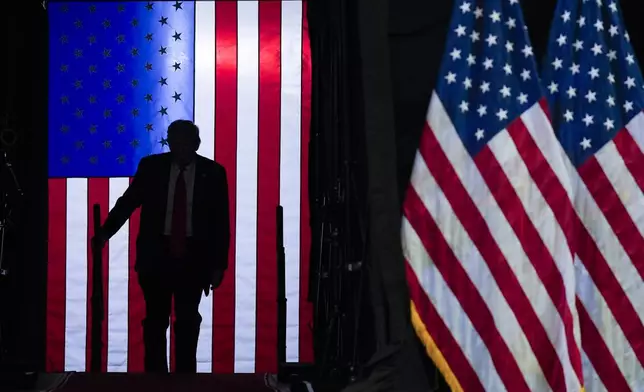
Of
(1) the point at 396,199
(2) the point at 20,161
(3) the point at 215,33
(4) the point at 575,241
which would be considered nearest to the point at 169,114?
(3) the point at 215,33

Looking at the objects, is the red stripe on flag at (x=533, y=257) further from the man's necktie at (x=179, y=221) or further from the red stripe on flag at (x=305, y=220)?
the red stripe on flag at (x=305, y=220)

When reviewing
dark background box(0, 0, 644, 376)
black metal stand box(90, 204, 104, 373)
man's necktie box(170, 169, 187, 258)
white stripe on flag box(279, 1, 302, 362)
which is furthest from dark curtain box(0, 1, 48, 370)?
white stripe on flag box(279, 1, 302, 362)

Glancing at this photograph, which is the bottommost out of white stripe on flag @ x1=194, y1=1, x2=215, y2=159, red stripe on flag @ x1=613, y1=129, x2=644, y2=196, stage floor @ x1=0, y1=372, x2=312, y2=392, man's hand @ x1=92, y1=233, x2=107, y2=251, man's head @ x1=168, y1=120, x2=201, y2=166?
stage floor @ x1=0, y1=372, x2=312, y2=392

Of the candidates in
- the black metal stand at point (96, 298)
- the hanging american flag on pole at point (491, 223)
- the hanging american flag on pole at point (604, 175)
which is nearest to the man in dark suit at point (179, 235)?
the black metal stand at point (96, 298)

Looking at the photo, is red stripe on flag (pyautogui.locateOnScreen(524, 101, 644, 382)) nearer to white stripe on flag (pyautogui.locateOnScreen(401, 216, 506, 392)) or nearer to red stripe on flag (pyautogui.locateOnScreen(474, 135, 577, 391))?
red stripe on flag (pyautogui.locateOnScreen(474, 135, 577, 391))

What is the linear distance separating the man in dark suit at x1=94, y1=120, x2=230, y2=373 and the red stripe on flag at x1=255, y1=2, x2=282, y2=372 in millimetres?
477

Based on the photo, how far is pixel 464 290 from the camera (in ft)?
9.61

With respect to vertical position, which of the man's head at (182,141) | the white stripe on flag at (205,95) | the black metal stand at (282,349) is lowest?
the black metal stand at (282,349)

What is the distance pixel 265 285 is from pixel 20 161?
4.82 feet

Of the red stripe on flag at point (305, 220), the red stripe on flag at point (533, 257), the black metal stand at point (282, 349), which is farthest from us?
the red stripe on flag at point (305, 220)

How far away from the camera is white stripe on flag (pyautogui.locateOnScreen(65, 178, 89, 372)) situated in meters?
4.93

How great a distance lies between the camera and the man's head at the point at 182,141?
14.4 ft

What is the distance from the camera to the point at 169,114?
4977 mm

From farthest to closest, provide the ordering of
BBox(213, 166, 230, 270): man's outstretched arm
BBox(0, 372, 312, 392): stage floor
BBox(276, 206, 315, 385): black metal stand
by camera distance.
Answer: BBox(213, 166, 230, 270): man's outstretched arm → BBox(276, 206, 315, 385): black metal stand → BBox(0, 372, 312, 392): stage floor
